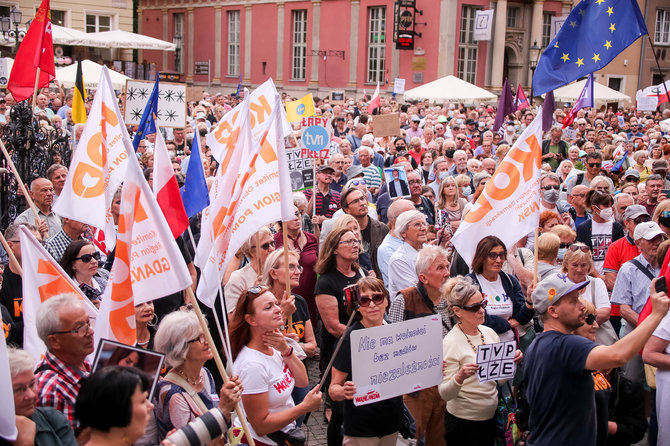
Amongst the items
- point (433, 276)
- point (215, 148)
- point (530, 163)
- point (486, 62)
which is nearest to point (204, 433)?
point (433, 276)

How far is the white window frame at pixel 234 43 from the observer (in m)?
43.3

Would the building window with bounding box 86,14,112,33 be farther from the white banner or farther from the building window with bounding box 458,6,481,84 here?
the white banner

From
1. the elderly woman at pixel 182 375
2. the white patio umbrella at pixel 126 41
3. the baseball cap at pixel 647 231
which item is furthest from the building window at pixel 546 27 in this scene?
the elderly woman at pixel 182 375

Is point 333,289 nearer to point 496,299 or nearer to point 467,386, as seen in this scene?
point 496,299

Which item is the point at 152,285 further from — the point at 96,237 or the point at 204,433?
the point at 96,237

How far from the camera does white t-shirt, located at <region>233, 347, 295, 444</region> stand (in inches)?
165

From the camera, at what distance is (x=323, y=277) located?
5941 millimetres

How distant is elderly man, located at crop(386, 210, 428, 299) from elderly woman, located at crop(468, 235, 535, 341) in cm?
63

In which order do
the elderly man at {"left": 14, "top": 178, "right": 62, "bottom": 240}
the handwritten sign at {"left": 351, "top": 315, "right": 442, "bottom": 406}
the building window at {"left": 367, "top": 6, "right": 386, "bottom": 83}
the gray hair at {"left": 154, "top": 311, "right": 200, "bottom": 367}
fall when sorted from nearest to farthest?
the gray hair at {"left": 154, "top": 311, "right": 200, "bottom": 367}, the handwritten sign at {"left": 351, "top": 315, "right": 442, "bottom": 406}, the elderly man at {"left": 14, "top": 178, "right": 62, "bottom": 240}, the building window at {"left": 367, "top": 6, "right": 386, "bottom": 83}

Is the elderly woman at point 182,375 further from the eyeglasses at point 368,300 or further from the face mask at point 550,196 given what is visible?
the face mask at point 550,196

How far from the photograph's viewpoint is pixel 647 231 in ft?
21.3

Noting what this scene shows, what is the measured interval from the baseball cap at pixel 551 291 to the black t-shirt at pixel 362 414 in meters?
1.06

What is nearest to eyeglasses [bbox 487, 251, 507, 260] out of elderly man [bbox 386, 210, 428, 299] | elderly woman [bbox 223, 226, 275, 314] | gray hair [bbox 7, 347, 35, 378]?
elderly man [bbox 386, 210, 428, 299]

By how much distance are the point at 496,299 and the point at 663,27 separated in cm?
3858
